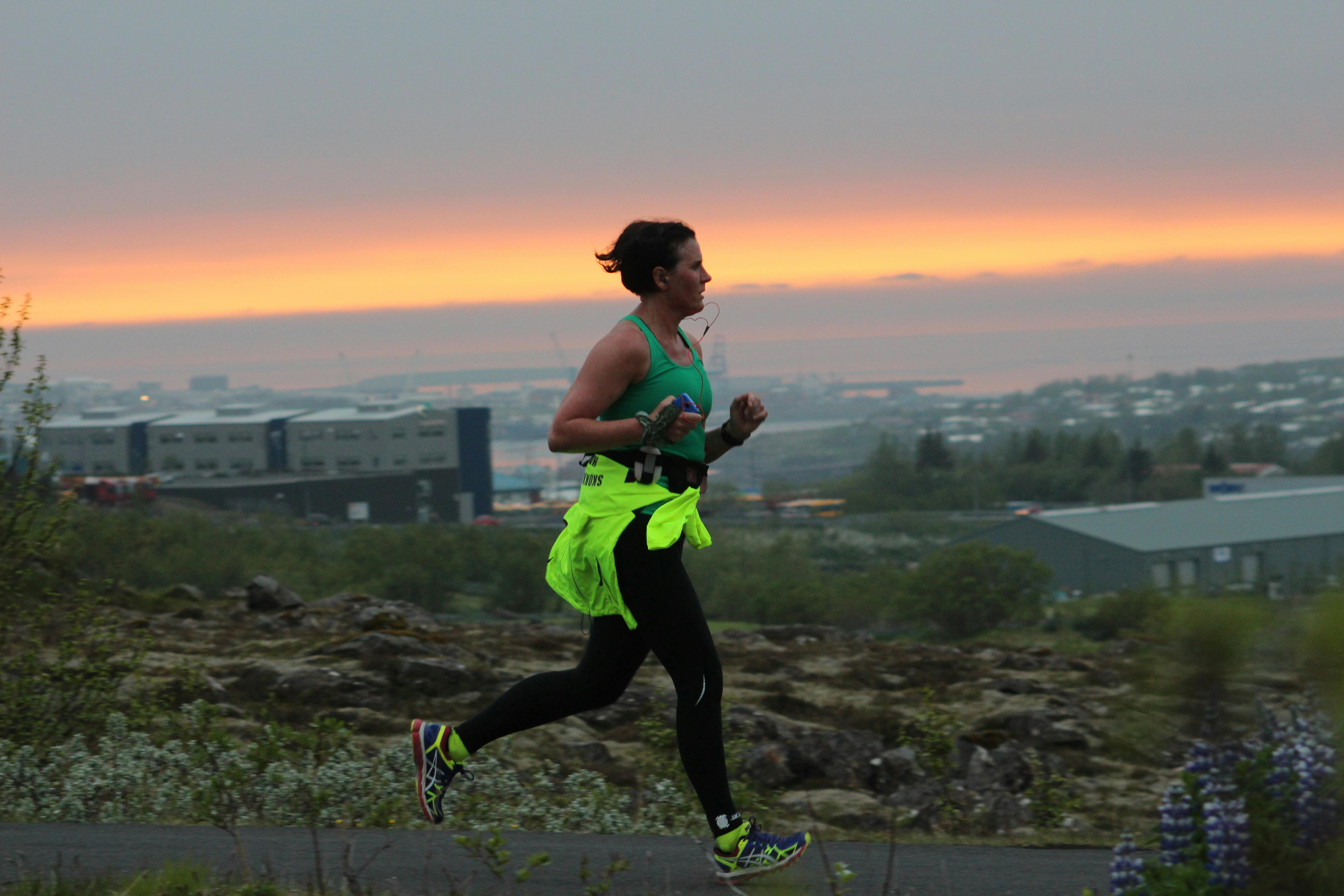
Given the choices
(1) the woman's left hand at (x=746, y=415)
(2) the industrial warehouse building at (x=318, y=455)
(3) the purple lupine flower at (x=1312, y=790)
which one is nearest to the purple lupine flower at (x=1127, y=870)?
(3) the purple lupine flower at (x=1312, y=790)

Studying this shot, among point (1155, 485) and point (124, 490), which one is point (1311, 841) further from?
point (1155, 485)

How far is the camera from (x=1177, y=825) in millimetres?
2674

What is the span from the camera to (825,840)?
5.35m

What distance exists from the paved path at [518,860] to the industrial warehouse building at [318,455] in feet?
348

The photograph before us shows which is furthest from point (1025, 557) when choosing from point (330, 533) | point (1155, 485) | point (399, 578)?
point (1155, 485)

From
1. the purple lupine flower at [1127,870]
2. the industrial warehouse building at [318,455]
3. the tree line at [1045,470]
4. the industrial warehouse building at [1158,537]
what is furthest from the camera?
the tree line at [1045,470]

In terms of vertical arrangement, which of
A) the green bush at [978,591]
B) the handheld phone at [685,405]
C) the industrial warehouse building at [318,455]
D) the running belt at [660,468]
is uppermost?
the handheld phone at [685,405]

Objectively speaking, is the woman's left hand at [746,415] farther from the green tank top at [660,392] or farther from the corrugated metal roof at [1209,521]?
→ the corrugated metal roof at [1209,521]

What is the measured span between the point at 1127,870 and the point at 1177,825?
0.20 meters

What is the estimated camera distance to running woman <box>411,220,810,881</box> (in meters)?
4.19

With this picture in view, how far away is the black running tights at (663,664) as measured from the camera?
13.9 feet

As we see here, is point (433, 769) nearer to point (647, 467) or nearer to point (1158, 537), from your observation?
Answer: point (647, 467)

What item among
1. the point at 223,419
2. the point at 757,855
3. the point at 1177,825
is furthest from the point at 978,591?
the point at 223,419

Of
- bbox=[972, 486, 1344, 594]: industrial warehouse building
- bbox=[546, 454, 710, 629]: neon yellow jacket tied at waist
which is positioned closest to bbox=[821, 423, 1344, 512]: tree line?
bbox=[972, 486, 1344, 594]: industrial warehouse building
